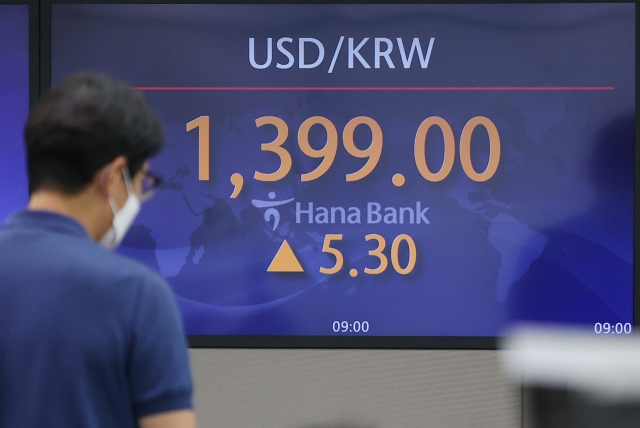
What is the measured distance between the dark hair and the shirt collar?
38 mm

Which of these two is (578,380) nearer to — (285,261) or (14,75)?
(285,261)

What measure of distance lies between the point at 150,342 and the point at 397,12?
243 cm

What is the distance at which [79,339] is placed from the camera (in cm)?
118

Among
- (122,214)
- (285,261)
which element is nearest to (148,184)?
(122,214)

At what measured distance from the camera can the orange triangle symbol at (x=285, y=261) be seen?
132 inches

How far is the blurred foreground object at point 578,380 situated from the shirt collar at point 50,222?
61 centimetres

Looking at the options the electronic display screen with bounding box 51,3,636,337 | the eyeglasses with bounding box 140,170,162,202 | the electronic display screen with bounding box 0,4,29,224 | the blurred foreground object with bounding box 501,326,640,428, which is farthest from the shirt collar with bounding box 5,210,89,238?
the electronic display screen with bounding box 0,4,29,224

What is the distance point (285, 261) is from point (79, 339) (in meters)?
2.19

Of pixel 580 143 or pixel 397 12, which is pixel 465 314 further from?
pixel 397 12

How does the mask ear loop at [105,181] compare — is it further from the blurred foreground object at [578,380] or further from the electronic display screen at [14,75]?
the electronic display screen at [14,75]

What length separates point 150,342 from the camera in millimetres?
1191

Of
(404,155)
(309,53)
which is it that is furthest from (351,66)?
(404,155)
